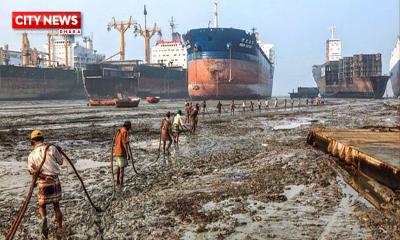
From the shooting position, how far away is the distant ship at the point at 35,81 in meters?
61.4

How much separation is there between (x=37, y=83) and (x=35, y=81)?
60 cm

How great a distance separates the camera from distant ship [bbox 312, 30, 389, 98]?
76125 mm

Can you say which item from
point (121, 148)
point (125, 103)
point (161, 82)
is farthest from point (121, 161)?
point (161, 82)

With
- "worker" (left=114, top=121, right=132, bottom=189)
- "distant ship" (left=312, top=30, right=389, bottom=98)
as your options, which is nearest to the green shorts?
"worker" (left=114, top=121, right=132, bottom=189)

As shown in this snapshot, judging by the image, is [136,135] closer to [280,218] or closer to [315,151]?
[315,151]

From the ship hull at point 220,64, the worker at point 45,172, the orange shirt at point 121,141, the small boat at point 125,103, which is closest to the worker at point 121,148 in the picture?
the orange shirt at point 121,141

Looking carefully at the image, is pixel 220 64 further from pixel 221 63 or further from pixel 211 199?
pixel 211 199

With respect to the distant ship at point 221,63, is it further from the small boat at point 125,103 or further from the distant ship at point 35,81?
the distant ship at point 35,81

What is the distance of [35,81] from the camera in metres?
66.2

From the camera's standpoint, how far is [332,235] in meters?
5.43

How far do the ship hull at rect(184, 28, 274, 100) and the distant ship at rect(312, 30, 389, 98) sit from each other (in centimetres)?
2901

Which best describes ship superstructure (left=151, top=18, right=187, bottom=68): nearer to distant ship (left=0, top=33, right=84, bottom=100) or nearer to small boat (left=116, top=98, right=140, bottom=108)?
distant ship (left=0, top=33, right=84, bottom=100)

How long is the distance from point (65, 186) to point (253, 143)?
8961 millimetres

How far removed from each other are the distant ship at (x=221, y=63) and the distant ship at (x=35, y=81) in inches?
1035
